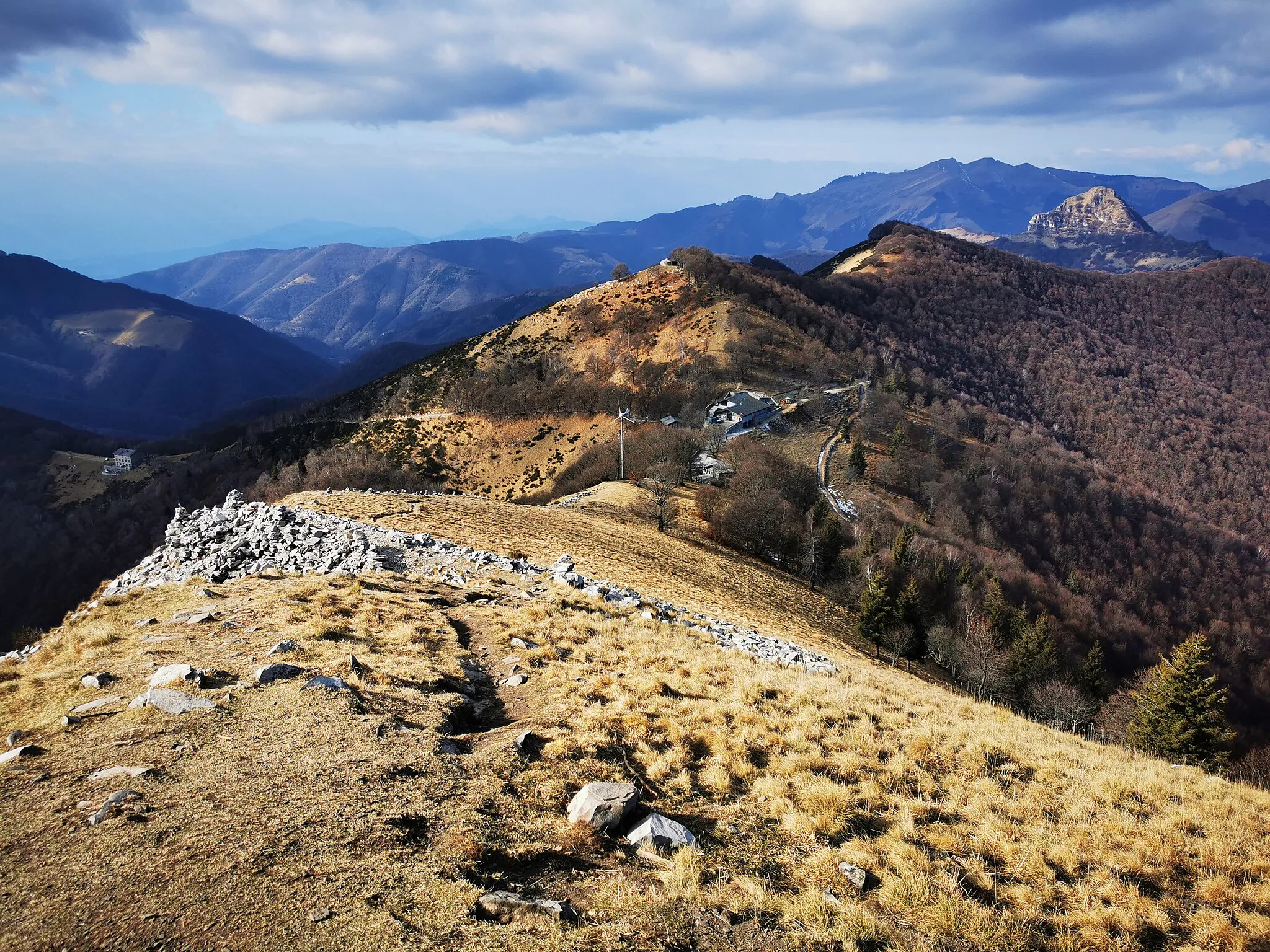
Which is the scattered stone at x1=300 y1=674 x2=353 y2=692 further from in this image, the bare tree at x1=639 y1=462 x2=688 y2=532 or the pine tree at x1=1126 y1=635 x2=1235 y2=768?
A: the pine tree at x1=1126 y1=635 x2=1235 y2=768

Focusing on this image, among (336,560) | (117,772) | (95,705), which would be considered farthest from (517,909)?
(336,560)

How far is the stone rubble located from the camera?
2128 centimetres

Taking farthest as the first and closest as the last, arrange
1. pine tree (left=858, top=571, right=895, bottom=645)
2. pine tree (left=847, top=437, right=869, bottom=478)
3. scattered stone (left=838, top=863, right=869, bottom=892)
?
1. pine tree (left=847, top=437, right=869, bottom=478)
2. pine tree (left=858, top=571, right=895, bottom=645)
3. scattered stone (left=838, top=863, right=869, bottom=892)

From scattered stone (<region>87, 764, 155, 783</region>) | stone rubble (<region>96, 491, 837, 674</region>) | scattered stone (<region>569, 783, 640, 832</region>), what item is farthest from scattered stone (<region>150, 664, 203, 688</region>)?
stone rubble (<region>96, 491, 837, 674</region>)

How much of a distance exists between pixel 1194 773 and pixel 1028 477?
264ft

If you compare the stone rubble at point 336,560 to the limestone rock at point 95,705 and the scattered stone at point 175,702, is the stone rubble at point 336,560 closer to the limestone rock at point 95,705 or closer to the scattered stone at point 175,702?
the limestone rock at point 95,705

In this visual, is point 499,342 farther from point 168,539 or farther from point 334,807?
point 334,807

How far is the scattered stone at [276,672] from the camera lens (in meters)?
12.4

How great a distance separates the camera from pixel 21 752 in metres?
9.46

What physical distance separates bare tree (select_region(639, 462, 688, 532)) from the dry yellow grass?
2893 cm

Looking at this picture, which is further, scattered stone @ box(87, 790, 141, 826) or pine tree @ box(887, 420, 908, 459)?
pine tree @ box(887, 420, 908, 459)

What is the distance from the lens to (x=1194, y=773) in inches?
500

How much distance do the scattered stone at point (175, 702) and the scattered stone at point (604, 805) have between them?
23.6 ft

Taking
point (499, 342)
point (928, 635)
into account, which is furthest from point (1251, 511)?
point (499, 342)
